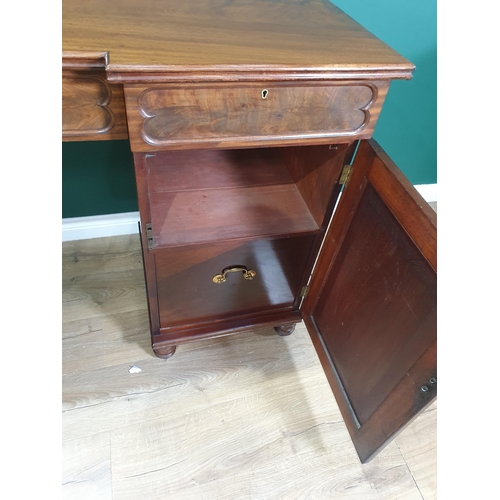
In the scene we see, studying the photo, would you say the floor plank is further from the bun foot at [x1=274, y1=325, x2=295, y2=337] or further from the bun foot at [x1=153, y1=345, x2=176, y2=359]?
the bun foot at [x1=274, y1=325, x2=295, y2=337]

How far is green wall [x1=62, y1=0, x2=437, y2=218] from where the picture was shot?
3.62 feet

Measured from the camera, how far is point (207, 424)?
1026 mm

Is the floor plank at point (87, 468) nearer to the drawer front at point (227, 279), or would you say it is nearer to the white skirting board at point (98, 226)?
the drawer front at point (227, 279)

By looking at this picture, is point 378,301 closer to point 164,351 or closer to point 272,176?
point 272,176

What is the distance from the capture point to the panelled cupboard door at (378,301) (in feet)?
2.03

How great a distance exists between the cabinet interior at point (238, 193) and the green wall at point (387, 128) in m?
0.33

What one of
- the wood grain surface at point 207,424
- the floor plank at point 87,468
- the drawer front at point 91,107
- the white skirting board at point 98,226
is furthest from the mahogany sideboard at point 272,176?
the white skirting board at point 98,226

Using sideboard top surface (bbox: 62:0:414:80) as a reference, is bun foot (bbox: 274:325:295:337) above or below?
below

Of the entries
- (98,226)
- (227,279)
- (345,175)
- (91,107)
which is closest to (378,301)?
(345,175)

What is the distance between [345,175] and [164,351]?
2.28 feet

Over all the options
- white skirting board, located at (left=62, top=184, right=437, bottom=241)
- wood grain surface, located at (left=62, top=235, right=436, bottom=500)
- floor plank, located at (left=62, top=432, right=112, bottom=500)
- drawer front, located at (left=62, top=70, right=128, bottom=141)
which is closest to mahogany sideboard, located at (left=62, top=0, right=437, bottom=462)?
drawer front, located at (left=62, top=70, right=128, bottom=141)

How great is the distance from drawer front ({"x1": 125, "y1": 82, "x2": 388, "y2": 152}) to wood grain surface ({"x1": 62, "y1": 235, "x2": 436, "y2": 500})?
73cm
